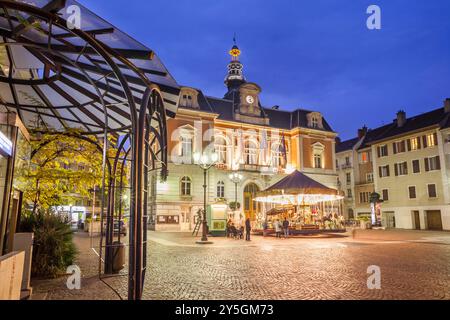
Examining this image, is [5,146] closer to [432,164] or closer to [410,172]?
[432,164]

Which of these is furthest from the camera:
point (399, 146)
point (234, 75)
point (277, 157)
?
point (234, 75)

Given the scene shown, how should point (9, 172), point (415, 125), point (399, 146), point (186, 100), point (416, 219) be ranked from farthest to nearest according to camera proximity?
1. point (399, 146)
2. point (415, 125)
3. point (416, 219)
4. point (186, 100)
5. point (9, 172)

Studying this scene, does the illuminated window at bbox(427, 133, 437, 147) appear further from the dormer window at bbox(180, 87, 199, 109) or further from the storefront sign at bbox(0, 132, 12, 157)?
the storefront sign at bbox(0, 132, 12, 157)

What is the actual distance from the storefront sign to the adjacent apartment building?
42.9 meters

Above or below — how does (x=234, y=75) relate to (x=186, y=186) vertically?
above

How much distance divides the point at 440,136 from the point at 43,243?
42.4 meters

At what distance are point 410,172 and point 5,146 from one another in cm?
4570

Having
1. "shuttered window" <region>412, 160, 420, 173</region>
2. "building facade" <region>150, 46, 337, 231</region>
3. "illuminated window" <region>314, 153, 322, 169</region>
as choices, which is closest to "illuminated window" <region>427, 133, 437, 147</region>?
"shuttered window" <region>412, 160, 420, 173</region>

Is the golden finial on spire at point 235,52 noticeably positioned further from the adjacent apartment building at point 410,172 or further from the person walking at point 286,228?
the person walking at point 286,228

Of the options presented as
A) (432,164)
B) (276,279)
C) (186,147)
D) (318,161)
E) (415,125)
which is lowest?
(276,279)

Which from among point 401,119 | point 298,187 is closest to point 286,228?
point 298,187

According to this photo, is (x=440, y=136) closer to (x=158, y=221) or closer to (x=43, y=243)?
(x=158, y=221)

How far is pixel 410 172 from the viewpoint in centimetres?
4269

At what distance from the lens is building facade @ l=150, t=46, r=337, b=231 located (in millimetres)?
35750
